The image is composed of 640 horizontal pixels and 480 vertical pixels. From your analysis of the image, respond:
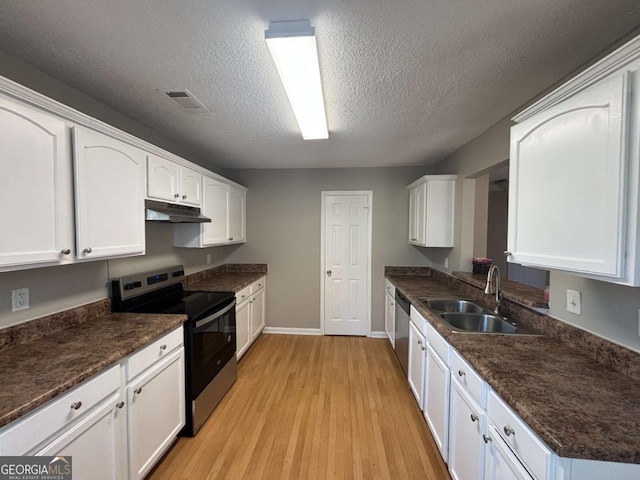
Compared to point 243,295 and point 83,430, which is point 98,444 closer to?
point 83,430

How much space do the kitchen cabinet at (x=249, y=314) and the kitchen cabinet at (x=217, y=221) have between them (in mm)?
693

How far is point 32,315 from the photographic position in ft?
4.90

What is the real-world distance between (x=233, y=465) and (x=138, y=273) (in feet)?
5.35

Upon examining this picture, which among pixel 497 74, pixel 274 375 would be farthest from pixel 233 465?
pixel 497 74

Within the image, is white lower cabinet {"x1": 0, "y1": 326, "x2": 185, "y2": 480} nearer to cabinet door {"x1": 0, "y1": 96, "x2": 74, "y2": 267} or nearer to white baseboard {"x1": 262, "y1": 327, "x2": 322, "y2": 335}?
cabinet door {"x1": 0, "y1": 96, "x2": 74, "y2": 267}

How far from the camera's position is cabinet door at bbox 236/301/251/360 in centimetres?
303

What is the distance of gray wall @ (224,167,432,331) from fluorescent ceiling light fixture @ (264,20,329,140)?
6.36 ft

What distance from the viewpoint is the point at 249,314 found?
341cm

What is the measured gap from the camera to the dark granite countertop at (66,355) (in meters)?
0.99

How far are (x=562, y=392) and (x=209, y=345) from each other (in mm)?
2259

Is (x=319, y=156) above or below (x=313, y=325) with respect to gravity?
above

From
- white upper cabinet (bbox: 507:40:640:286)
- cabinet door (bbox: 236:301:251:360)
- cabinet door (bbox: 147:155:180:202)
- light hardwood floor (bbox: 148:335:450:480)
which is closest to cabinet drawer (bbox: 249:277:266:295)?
cabinet door (bbox: 236:301:251:360)

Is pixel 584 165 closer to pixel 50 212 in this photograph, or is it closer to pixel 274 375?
pixel 50 212

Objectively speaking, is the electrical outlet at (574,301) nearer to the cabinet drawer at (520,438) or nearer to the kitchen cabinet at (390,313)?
the cabinet drawer at (520,438)
